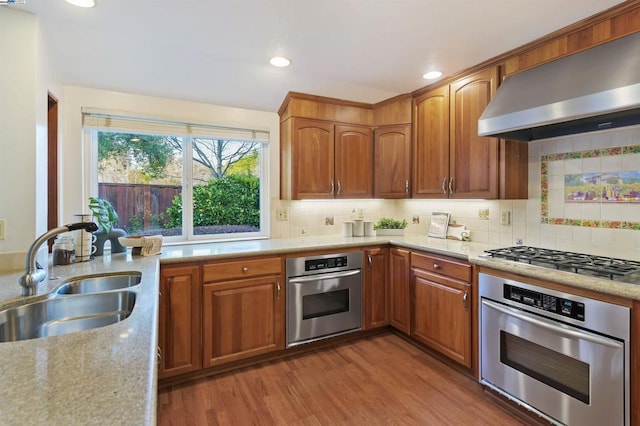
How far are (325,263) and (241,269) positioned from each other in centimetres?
69

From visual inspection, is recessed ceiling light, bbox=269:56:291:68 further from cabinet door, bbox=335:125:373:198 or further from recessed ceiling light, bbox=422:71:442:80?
recessed ceiling light, bbox=422:71:442:80

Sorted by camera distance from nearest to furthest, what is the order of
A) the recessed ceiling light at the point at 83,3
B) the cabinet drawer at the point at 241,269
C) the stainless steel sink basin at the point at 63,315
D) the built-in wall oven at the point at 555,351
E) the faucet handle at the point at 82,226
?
1. the stainless steel sink basin at the point at 63,315
2. the faucet handle at the point at 82,226
3. the built-in wall oven at the point at 555,351
4. the recessed ceiling light at the point at 83,3
5. the cabinet drawer at the point at 241,269

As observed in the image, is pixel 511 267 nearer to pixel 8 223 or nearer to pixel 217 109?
pixel 217 109

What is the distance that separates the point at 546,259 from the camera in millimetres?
1883

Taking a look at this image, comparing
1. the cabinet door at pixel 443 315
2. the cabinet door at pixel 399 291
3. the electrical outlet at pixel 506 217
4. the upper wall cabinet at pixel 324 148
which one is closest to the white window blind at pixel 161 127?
the upper wall cabinet at pixel 324 148

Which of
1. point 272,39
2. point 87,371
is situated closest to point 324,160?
point 272,39

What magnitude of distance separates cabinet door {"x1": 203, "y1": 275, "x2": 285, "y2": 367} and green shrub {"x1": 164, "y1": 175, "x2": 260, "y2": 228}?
875mm

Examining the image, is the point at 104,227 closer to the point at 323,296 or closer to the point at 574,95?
the point at 323,296

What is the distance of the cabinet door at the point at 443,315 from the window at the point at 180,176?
158 centimetres

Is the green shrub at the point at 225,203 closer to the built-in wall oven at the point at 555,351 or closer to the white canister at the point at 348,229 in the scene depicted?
the white canister at the point at 348,229

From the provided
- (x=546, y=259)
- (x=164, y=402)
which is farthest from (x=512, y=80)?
(x=164, y=402)

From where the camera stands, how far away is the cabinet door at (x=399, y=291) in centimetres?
276

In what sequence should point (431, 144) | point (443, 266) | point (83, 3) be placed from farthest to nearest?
point (431, 144) < point (443, 266) < point (83, 3)

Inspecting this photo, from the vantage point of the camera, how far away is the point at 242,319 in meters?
2.42
